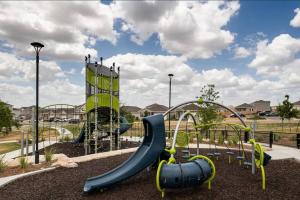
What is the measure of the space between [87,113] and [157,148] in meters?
7.24

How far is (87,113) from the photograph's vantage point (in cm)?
1302

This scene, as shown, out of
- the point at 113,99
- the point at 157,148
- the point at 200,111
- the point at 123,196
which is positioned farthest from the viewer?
the point at 200,111

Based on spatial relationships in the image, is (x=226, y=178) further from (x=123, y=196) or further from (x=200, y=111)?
(x=200, y=111)

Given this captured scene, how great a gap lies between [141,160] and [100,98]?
277 inches

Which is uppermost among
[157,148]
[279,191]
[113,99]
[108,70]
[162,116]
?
[108,70]

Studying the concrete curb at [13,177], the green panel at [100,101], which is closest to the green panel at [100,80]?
the green panel at [100,101]

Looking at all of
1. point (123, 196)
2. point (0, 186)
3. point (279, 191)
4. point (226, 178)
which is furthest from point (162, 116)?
point (0, 186)

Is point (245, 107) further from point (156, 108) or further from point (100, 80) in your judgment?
point (100, 80)

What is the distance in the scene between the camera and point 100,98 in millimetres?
12969

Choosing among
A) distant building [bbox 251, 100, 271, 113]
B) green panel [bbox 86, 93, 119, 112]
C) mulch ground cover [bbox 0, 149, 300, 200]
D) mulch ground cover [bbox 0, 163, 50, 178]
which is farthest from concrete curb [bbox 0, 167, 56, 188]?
distant building [bbox 251, 100, 271, 113]

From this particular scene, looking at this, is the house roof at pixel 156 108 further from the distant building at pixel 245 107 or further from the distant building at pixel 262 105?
the distant building at pixel 262 105

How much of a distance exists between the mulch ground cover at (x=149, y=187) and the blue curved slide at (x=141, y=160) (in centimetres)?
29

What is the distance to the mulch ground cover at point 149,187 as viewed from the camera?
6.06 m

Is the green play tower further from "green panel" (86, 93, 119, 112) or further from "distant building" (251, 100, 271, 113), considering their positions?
"distant building" (251, 100, 271, 113)
